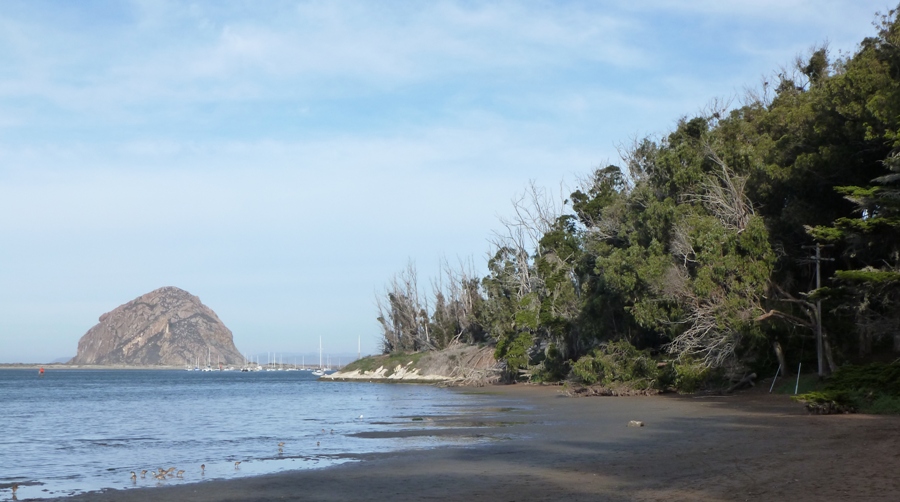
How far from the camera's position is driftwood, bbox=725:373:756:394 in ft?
111

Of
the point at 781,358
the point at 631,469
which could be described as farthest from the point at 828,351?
the point at 631,469

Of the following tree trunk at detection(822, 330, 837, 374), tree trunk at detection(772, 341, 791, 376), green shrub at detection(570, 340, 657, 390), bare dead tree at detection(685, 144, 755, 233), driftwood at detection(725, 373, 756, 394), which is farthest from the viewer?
green shrub at detection(570, 340, 657, 390)

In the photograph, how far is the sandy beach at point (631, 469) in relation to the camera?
11648mm

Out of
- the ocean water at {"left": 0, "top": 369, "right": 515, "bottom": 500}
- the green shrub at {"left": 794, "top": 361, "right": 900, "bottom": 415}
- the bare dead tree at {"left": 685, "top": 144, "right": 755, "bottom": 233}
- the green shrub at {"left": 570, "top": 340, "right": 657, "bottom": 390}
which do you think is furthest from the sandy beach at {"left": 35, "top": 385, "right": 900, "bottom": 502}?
the green shrub at {"left": 570, "top": 340, "right": 657, "bottom": 390}

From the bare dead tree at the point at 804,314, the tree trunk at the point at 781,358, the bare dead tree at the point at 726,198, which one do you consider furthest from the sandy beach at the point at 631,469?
the bare dead tree at the point at 726,198

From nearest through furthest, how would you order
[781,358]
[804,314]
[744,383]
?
[804,314]
[781,358]
[744,383]

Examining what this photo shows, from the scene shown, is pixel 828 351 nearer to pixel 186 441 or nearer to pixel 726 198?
pixel 726 198

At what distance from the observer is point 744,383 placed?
3394cm

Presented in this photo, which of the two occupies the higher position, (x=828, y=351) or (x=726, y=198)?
(x=726, y=198)

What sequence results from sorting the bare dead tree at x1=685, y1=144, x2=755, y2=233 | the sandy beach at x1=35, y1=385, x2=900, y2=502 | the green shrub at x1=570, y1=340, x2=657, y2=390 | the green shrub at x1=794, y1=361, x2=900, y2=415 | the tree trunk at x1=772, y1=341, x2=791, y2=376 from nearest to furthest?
1. the sandy beach at x1=35, y1=385, x2=900, y2=502
2. the green shrub at x1=794, y1=361, x2=900, y2=415
3. the bare dead tree at x1=685, y1=144, x2=755, y2=233
4. the tree trunk at x1=772, y1=341, x2=791, y2=376
5. the green shrub at x1=570, y1=340, x2=657, y2=390

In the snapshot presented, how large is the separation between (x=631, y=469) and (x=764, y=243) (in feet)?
61.0

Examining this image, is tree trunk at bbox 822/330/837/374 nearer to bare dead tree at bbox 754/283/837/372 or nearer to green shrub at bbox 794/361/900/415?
bare dead tree at bbox 754/283/837/372

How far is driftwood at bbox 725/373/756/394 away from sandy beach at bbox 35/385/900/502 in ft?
37.4

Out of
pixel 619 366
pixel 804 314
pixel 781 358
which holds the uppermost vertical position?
pixel 804 314
